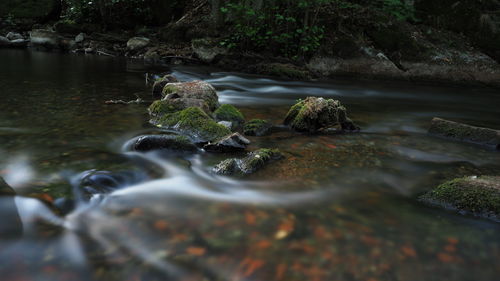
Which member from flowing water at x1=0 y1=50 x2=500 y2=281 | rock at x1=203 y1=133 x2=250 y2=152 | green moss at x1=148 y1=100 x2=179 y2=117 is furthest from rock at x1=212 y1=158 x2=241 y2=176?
green moss at x1=148 y1=100 x2=179 y2=117

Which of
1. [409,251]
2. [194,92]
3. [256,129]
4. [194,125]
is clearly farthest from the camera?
[194,92]

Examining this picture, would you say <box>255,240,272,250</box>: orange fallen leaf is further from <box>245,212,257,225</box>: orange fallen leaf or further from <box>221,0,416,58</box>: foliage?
<box>221,0,416,58</box>: foliage

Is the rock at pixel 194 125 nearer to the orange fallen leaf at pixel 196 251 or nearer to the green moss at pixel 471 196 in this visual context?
the orange fallen leaf at pixel 196 251

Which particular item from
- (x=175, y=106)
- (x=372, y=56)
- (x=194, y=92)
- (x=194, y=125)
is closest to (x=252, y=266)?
(x=194, y=125)

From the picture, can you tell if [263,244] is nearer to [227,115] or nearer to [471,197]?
[471,197]

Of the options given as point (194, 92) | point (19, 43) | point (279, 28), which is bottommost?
point (194, 92)

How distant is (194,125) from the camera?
5410 millimetres

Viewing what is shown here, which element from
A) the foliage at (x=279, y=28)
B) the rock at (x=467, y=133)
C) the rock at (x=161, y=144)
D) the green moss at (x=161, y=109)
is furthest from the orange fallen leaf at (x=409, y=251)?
the foliage at (x=279, y=28)

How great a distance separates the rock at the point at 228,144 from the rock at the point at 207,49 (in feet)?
35.7

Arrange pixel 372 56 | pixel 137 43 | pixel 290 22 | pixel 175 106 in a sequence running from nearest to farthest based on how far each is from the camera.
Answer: pixel 175 106 < pixel 372 56 < pixel 290 22 < pixel 137 43

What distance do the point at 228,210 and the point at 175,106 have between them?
3474 millimetres

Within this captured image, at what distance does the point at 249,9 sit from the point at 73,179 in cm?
1121

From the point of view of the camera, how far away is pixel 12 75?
10281mm

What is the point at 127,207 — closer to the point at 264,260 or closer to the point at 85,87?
the point at 264,260
